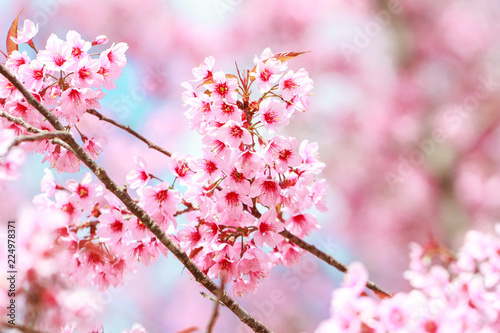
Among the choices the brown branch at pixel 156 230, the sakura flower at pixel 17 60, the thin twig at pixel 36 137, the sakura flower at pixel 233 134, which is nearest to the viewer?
the thin twig at pixel 36 137

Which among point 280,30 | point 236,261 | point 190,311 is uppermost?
point 280,30

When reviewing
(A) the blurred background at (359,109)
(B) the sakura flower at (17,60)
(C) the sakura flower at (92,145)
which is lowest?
(C) the sakura flower at (92,145)

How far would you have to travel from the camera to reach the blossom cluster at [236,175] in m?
1.13

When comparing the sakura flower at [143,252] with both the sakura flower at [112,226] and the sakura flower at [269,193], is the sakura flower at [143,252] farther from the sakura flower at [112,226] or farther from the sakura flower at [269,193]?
the sakura flower at [269,193]

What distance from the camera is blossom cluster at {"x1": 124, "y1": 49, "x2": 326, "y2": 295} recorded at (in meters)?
1.13

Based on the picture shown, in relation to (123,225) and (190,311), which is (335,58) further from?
(123,225)

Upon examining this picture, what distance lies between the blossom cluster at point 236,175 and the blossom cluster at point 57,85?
0.21 m

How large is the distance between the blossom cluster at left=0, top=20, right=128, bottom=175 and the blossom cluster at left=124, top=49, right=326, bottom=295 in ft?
0.70

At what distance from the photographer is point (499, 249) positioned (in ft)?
4.54

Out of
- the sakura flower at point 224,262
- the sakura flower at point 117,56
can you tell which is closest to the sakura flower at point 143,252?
the sakura flower at point 224,262

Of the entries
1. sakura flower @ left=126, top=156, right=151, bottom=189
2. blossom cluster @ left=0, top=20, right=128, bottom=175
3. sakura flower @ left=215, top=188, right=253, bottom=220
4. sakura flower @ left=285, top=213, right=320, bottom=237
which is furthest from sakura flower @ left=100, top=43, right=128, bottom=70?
sakura flower @ left=285, top=213, right=320, bottom=237

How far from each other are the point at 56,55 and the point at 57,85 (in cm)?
8

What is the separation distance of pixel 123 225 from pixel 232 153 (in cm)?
33

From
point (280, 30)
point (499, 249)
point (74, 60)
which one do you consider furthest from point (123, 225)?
point (280, 30)
